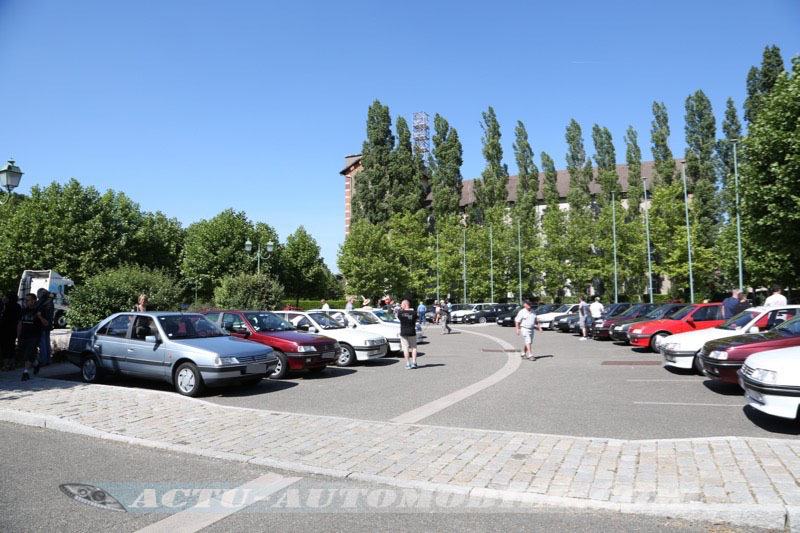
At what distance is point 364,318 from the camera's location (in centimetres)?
1772

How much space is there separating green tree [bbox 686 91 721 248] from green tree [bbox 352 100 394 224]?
2993cm

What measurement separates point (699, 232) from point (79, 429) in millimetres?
55952

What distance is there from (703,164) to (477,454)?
55692 millimetres

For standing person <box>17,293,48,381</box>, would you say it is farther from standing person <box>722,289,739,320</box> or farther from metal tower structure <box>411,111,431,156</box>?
metal tower structure <box>411,111,431,156</box>

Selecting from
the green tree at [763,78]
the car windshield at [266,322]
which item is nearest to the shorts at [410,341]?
the car windshield at [266,322]

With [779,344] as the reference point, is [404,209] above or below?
above

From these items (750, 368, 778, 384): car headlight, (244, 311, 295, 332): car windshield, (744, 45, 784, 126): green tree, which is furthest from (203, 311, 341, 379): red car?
(744, 45, 784, 126): green tree

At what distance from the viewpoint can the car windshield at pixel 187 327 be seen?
995 centimetres

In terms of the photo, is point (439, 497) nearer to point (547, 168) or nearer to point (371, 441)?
point (371, 441)

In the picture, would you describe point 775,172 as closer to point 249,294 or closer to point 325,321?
point 325,321

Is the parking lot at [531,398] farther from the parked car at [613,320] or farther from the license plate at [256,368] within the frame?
the parked car at [613,320]

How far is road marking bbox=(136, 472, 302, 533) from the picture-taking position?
4012 millimetres

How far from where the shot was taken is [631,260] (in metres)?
54.0

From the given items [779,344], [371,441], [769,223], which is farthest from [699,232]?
[371,441]
